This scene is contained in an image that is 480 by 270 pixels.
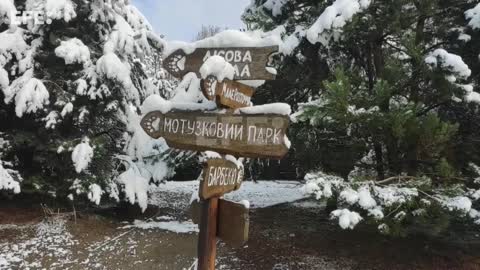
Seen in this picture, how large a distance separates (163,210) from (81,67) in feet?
10.8

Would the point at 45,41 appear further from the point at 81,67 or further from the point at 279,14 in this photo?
the point at 279,14

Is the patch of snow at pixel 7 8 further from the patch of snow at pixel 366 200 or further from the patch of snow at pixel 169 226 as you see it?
the patch of snow at pixel 366 200

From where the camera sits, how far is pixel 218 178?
2.66m

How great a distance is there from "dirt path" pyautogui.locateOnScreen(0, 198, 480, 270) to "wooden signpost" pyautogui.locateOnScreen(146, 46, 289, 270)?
3.14 meters

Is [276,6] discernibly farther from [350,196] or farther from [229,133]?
[229,133]

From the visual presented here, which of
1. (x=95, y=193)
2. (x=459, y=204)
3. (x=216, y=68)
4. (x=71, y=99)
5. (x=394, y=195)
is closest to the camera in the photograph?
(x=216, y=68)

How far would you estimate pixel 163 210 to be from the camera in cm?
902

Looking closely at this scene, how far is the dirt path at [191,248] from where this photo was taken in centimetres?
575

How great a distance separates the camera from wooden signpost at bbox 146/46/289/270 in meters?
2.61

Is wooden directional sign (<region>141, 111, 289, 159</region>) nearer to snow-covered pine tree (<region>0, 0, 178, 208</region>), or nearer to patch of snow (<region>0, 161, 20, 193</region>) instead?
snow-covered pine tree (<region>0, 0, 178, 208</region>)

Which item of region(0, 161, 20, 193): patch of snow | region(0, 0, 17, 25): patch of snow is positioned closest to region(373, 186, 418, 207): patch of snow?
region(0, 161, 20, 193): patch of snow

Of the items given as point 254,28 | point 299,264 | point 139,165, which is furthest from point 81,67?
point 299,264

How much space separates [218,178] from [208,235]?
40 cm

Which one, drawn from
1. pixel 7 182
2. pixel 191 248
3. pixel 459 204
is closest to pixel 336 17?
pixel 459 204
